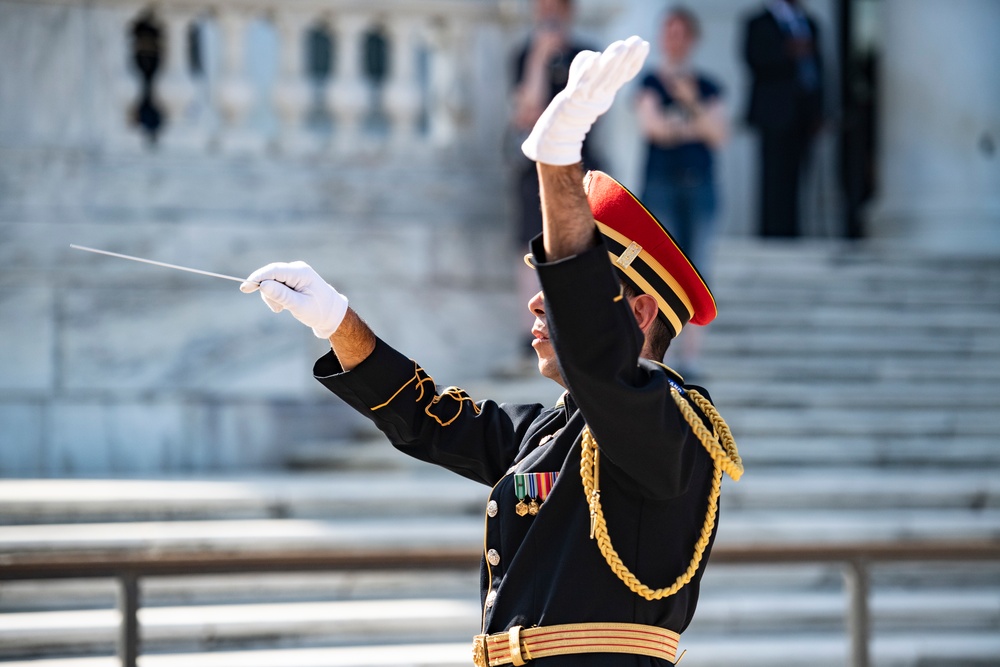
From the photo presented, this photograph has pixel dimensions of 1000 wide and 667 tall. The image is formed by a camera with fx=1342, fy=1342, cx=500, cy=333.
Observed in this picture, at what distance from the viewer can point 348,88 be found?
309 inches

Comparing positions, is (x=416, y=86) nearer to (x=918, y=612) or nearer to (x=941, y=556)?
(x=918, y=612)

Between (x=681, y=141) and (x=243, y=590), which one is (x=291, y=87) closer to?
(x=681, y=141)

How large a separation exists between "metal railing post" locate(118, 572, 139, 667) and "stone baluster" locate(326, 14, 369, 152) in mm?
4578

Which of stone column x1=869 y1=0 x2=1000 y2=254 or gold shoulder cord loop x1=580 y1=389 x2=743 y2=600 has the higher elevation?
stone column x1=869 y1=0 x2=1000 y2=254

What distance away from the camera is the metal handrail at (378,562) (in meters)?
3.52

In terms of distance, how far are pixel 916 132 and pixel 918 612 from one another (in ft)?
15.4

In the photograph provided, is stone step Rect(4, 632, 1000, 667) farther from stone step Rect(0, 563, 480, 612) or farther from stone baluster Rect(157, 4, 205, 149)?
stone baluster Rect(157, 4, 205, 149)

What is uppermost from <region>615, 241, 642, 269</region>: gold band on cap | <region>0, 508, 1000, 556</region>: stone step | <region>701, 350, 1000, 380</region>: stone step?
<region>701, 350, 1000, 380</region>: stone step

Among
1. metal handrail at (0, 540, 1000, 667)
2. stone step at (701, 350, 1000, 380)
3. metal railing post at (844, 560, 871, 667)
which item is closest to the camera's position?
metal handrail at (0, 540, 1000, 667)

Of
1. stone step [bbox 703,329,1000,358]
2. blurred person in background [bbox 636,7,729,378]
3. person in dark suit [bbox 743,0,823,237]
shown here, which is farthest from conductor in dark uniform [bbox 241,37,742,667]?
person in dark suit [bbox 743,0,823,237]

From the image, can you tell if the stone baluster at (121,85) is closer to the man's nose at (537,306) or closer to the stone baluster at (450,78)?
the stone baluster at (450,78)

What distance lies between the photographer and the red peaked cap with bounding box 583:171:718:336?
238 cm

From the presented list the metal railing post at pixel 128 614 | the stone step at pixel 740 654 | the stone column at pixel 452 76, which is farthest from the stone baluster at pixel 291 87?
the metal railing post at pixel 128 614

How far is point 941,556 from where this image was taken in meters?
3.90
